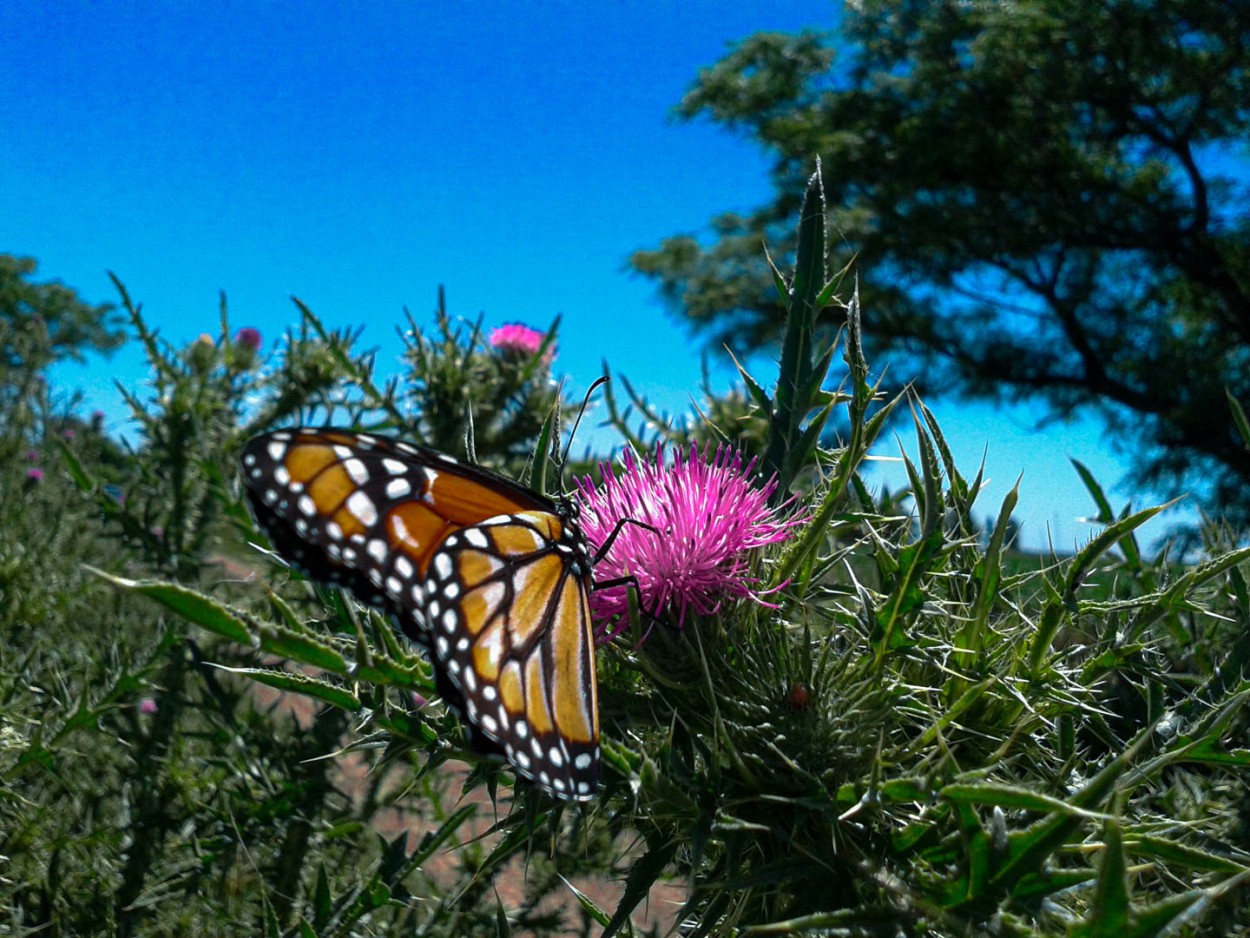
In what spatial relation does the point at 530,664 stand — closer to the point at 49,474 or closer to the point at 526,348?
the point at 526,348

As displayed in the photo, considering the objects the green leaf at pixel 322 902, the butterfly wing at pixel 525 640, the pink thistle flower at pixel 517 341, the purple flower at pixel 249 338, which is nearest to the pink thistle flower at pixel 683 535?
the butterfly wing at pixel 525 640

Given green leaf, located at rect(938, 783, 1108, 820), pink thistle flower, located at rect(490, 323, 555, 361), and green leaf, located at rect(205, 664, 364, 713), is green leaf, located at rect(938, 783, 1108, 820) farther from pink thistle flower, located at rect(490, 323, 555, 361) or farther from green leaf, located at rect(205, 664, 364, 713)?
→ pink thistle flower, located at rect(490, 323, 555, 361)

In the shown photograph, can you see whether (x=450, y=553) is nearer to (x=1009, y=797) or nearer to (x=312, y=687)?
(x=312, y=687)

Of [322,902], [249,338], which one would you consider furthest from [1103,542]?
[249,338]

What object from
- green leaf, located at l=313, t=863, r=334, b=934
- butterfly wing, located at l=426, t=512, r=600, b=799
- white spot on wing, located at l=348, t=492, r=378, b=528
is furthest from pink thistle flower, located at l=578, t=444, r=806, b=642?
green leaf, located at l=313, t=863, r=334, b=934

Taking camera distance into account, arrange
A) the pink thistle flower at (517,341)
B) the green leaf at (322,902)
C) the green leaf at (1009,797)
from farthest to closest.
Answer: the pink thistle flower at (517,341) < the green leaf at (322,902) < the green leaf at (1009,797)

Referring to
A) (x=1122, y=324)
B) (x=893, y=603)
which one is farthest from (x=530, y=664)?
(x=1122, y=324)

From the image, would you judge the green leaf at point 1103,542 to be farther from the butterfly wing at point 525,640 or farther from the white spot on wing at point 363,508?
the white spot on wing at point 363,508
